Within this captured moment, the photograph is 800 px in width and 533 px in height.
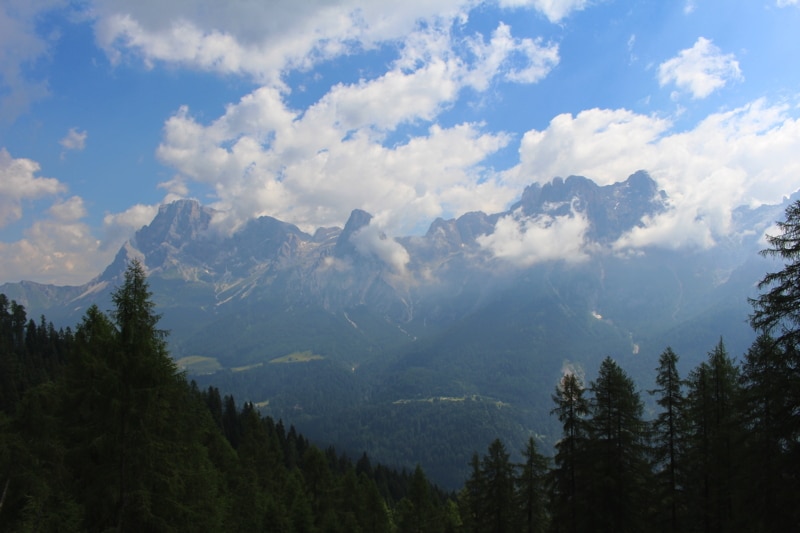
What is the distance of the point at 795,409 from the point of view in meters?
15.5

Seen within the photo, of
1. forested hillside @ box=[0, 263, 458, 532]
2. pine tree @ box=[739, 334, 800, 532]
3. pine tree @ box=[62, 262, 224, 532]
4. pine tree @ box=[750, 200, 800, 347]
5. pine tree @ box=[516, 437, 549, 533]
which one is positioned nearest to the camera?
pine tree @ box=[739, 334, 800, 532]

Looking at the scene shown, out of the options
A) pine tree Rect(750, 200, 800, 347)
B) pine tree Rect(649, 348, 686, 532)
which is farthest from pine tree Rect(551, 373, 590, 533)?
pine tree Rect(750, 200, 800, 347)

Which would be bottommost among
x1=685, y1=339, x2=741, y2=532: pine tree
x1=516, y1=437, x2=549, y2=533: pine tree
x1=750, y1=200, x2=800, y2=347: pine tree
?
x1=516, y1=437, x2=549, y2=533: pine tree

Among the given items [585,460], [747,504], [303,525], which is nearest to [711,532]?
[585,460]

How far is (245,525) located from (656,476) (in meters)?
28.3

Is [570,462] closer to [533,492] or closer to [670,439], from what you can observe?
[670,439]

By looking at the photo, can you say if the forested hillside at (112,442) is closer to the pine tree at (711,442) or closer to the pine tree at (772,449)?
the pine tree at (772,449)

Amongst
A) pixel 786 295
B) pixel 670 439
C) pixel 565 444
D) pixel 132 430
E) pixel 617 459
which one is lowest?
pixel 617 459

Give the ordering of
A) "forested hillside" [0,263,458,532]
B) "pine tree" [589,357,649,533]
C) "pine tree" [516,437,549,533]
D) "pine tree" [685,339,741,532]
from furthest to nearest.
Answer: "pine tree" [516,437,549,533]
"pine tree" [589,357,649,533]
"pine tree" [685,339,741,532]
"forested hillside" [0,263,458,532]

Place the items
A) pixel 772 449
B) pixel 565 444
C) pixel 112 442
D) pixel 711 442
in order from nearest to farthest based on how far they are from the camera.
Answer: pixel 112 442
pixel 772 449
pixel 711 442
pixel 565 444

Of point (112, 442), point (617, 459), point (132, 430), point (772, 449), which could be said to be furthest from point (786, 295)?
point (112, 442)

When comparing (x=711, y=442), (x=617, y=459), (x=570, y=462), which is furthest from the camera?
(x=570, y=462)

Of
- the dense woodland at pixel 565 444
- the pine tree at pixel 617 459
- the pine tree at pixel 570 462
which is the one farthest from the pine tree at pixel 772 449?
the pine tree at pixel 570 462

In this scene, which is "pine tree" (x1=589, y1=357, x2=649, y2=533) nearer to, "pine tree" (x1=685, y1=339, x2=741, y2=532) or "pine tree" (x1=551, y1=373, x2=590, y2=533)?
"pine tree" (x1=551, y1=373, x2=590, y2=533)
